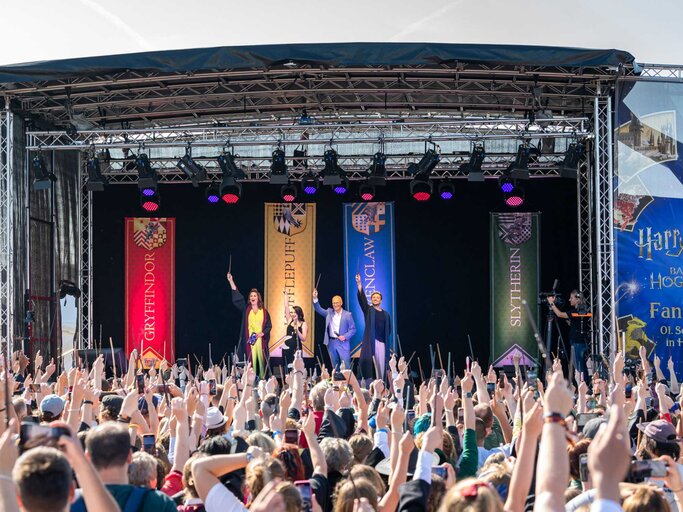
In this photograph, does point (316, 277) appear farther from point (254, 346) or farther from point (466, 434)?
point (466, 434)

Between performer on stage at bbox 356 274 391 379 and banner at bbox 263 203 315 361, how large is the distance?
107cm

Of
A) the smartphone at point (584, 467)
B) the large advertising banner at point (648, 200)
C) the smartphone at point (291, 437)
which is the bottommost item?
the smartphone at point (291, 437)

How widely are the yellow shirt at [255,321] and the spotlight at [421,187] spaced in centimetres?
402

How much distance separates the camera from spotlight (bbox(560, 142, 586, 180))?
15.1 metres

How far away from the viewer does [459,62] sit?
44.9 feet

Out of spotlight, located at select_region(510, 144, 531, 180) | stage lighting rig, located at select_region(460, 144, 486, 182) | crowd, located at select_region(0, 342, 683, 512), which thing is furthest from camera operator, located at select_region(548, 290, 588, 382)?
crowd, located at select_region(0, 342, 683, 512)

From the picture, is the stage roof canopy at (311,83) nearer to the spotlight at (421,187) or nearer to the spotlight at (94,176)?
the spotlight at (94,176)

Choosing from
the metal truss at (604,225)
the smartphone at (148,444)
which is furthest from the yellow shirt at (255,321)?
the smartphone at (148,444)

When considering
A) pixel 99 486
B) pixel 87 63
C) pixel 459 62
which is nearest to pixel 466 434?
pixel 99 486

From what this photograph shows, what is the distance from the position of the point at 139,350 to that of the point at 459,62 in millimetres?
8883

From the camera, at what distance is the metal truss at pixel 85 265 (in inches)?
709

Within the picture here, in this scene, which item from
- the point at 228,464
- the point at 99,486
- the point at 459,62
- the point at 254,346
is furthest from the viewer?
the point at 254,346

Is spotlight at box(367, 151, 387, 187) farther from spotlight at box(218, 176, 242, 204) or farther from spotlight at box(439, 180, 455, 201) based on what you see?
spotlight at box(218, 176, 242, 204)

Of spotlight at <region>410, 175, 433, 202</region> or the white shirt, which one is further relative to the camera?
the white shirt
